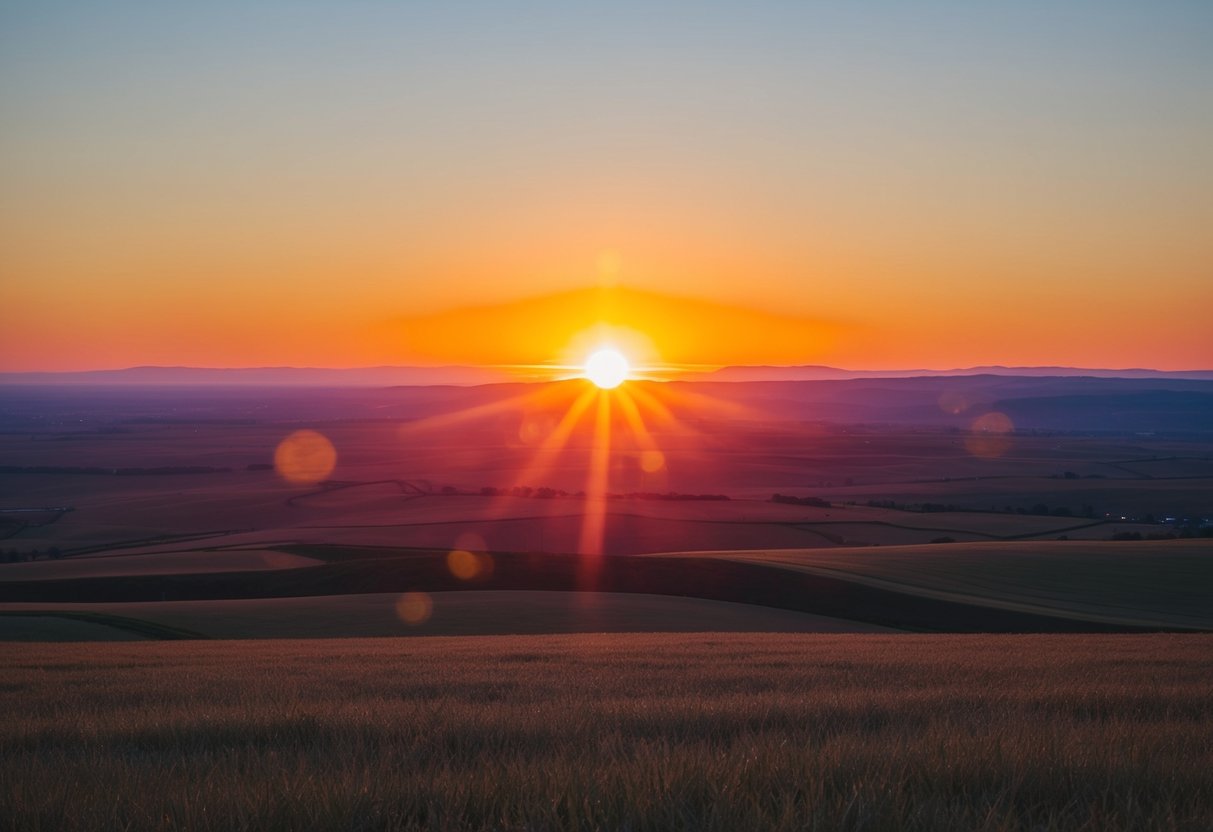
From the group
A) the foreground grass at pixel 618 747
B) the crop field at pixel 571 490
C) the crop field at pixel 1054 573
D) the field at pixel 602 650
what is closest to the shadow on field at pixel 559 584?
the field at pixel 602 650

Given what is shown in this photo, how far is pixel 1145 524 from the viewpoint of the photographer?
5938 centimetres

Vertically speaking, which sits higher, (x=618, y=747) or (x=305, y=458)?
(x=305, y=458)

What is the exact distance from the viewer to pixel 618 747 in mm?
5141

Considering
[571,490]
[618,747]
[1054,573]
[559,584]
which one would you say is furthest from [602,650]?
[571,490]

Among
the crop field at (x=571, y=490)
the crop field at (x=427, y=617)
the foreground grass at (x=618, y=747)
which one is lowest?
the foreground grass at (x=618, y=747)

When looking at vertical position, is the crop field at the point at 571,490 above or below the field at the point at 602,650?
above

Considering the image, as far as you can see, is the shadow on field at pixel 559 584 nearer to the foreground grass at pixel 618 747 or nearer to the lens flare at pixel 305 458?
the foreground grass at pixel 618 747

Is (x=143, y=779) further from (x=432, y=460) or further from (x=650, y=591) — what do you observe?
(x=432, y=460)

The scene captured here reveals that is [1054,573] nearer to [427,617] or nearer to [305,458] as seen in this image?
[427,617]

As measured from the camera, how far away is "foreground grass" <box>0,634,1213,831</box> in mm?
3365

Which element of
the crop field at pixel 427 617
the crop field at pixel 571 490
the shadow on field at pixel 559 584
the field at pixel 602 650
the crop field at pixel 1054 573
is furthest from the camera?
the crop field at pixel 571 490

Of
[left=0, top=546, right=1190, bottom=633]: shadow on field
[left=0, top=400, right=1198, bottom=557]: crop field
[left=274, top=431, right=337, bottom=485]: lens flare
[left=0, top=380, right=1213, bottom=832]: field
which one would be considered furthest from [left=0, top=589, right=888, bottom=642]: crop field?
[left=274, top=431, right=337, bottom=485]: lens flare

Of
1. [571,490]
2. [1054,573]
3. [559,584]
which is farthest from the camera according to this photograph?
[571,490]

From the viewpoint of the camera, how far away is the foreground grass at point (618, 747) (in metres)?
3.37
